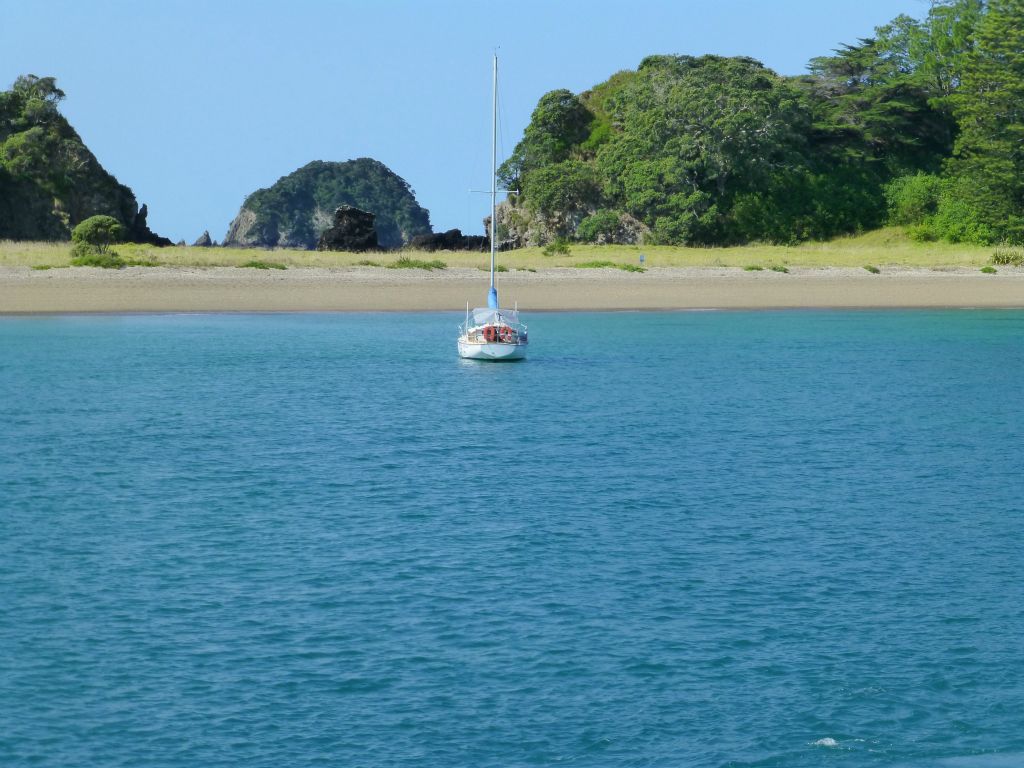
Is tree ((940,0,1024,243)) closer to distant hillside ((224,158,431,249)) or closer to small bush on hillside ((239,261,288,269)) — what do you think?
small bush on hillside ((239,261,288,269))

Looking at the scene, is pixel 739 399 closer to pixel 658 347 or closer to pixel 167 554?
pixel 658 347

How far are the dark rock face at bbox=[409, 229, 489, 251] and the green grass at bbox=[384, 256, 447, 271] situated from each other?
17399 millimetres

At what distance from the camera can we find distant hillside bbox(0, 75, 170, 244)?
88625 mm

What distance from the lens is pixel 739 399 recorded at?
39438 mm

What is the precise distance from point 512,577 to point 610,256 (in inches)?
2304

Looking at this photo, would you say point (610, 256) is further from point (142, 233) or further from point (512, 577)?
point (512, 577)

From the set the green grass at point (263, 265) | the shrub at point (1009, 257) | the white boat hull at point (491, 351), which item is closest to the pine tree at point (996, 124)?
the shrub at point (1009, 257)

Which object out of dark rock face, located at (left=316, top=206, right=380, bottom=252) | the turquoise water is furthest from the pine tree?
the turquoise water

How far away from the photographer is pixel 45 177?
293ft

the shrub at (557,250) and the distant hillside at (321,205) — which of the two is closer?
the shrub at (557,250)

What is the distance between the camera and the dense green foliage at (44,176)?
88.6 metres

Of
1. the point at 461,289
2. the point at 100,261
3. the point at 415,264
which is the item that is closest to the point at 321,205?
the point at 415,264

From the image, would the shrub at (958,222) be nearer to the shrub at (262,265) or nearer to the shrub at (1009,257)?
the shrub at (1009,257)

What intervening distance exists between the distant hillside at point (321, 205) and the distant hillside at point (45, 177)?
6014 centimetres
